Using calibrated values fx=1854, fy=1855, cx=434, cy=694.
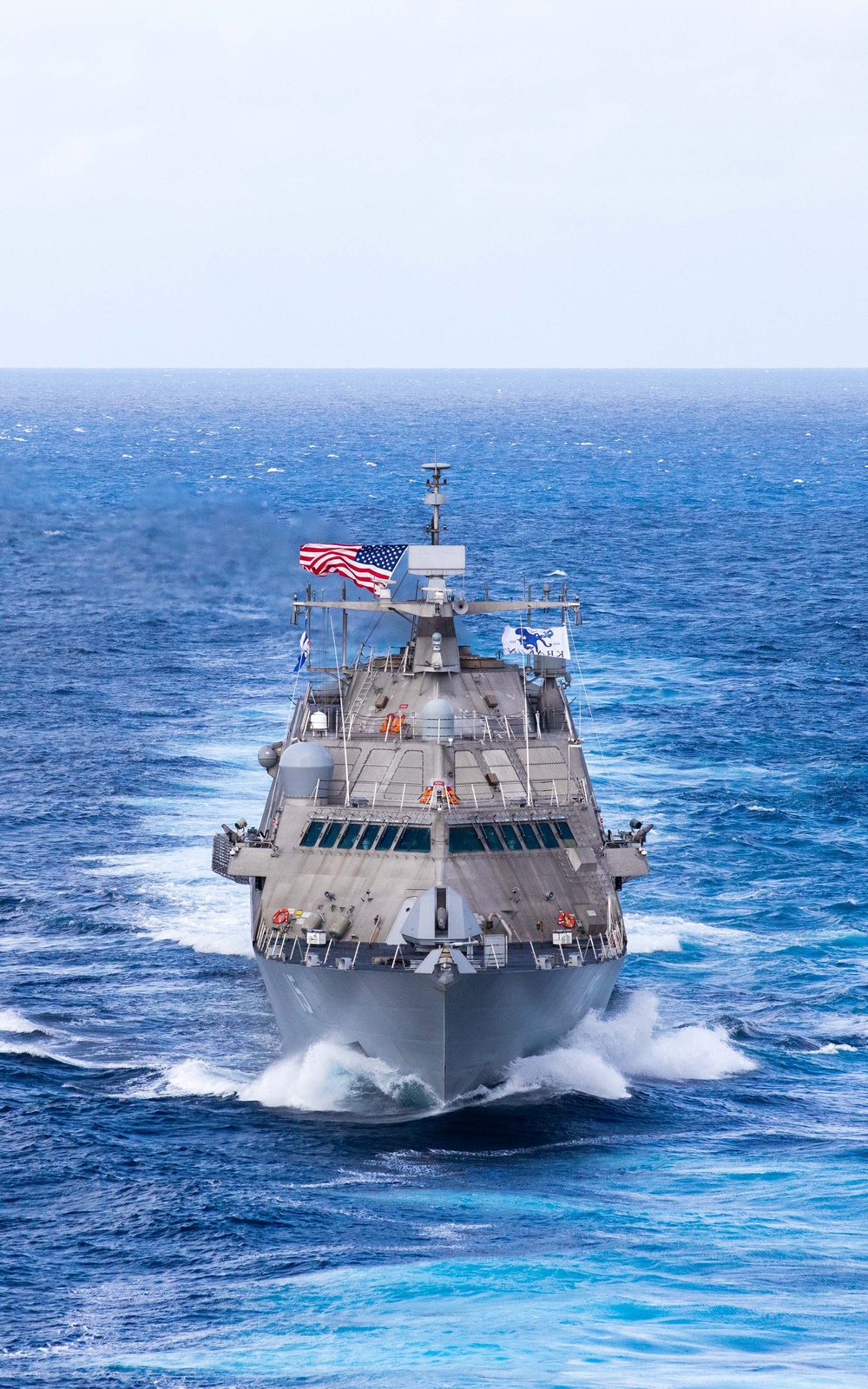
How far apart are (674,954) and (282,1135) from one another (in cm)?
1550

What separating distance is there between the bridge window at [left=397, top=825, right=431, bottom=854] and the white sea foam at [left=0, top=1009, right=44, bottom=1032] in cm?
993

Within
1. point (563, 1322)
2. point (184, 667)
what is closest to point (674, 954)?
point (563, 1322)

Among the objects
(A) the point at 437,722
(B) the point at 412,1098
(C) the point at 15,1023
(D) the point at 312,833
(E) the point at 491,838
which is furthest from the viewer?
(C) the point at 15,1023

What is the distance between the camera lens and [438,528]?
1876 inches

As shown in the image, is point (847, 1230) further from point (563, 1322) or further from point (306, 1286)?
point (306, 1286)

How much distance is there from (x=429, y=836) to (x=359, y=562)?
9.05 meters

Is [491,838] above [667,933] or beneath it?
above

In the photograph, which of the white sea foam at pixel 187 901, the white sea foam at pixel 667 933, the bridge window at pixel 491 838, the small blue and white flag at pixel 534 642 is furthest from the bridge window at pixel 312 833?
the white sea foam at pixel 667 933

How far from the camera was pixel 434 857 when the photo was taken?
130 feet

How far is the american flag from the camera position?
46.2 metres

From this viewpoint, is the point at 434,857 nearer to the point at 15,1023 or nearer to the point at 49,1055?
the point at 49,1055

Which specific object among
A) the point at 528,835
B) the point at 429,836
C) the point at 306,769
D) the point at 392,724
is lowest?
the point at 528,835

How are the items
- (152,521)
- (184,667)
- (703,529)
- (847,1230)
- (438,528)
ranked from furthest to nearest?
(703,529) → (152,521) → (184,667) → (438,528) → (847,1230)

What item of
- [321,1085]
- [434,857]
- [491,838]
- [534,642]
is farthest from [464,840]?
[534,642]
